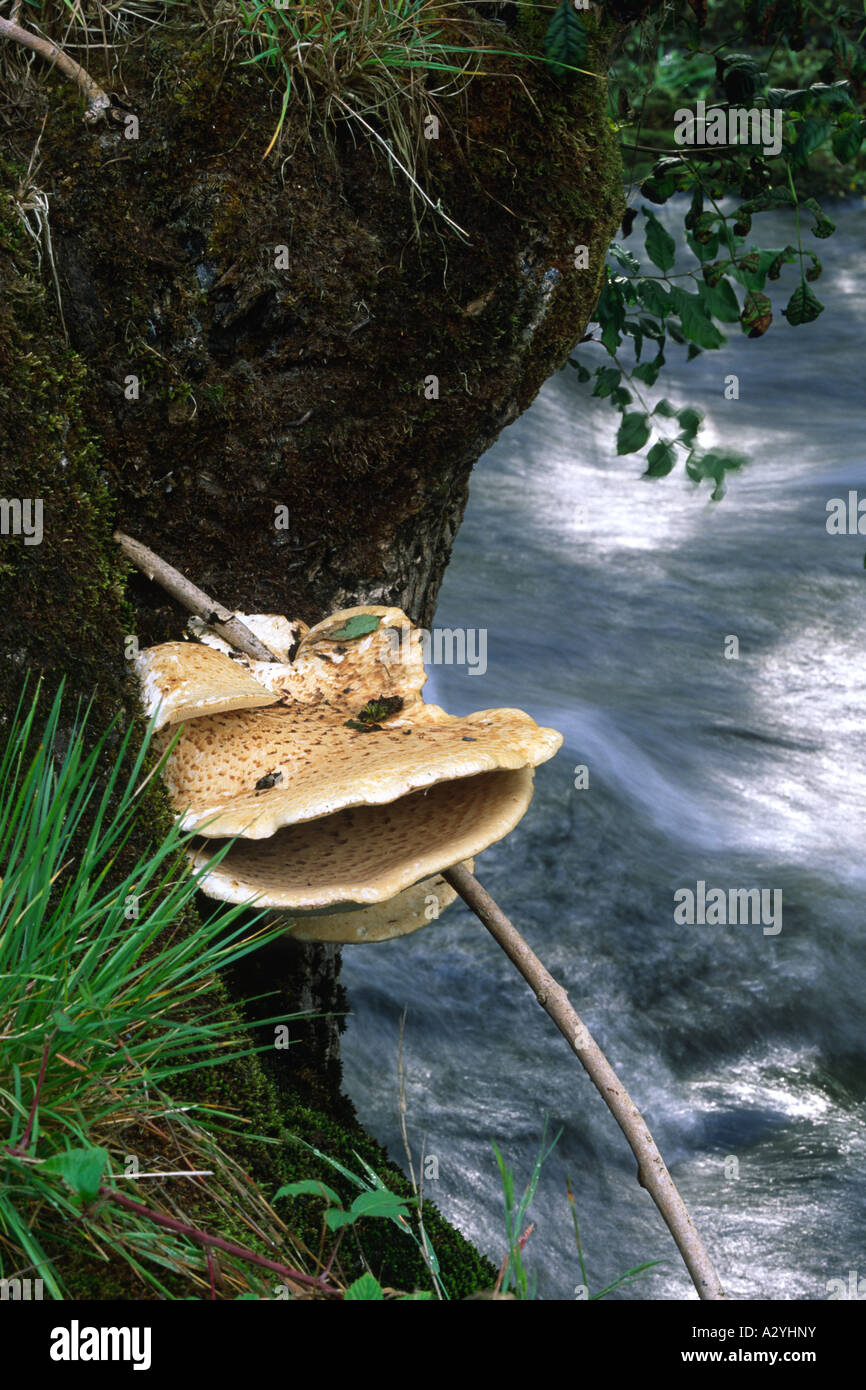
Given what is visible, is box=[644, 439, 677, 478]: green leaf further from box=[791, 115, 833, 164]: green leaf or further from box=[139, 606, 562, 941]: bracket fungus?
box=[139, 606, 562, 941]: bracket fungus

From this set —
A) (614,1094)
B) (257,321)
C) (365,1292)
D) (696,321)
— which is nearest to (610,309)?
(696,321)

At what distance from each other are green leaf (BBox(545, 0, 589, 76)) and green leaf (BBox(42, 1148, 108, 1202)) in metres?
2.56

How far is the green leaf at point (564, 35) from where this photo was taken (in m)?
2.67

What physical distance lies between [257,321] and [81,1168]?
196 centimetres

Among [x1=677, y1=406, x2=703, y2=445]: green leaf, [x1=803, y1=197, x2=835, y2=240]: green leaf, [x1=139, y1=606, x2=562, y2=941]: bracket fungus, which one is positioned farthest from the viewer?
[x1=677, y1=406, x2=703, y2=445]: green leaf

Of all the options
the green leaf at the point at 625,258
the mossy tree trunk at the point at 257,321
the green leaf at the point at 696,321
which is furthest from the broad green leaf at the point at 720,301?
the mossy tree trunk at the point at 257,321

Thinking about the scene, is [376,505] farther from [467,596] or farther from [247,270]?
[467,596]

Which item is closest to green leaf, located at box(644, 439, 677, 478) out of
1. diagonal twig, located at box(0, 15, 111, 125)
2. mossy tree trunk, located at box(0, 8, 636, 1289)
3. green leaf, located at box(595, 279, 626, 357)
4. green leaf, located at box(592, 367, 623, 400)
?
green leaf, located at box(592, 367, 623, 400)

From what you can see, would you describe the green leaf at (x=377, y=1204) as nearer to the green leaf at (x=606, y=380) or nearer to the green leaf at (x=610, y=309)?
the green leaf at (x=610, y=309)

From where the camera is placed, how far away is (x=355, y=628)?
263 cm

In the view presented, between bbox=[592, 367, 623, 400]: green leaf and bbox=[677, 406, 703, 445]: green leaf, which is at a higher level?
bbox=[592, 367, 623, 400]: green leaf

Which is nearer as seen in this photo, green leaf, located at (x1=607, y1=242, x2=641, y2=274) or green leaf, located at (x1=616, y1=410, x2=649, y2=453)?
green leaf, located at (x1=607, y1=242, x2=641, y2=274)

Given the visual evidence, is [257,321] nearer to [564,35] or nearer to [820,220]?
[564,35]

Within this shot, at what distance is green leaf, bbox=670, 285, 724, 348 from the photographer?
3.96 metres
